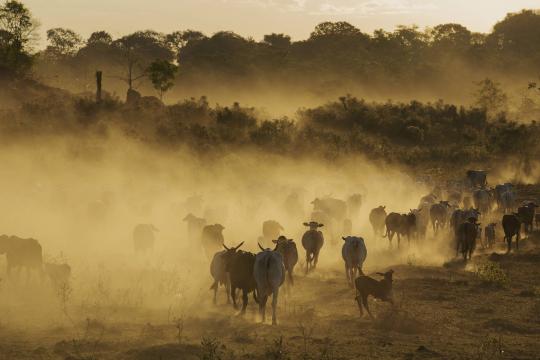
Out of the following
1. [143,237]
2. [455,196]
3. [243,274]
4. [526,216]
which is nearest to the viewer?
[243,274]

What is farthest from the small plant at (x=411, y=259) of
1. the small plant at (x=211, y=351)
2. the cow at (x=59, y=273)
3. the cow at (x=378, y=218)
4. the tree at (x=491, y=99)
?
the tree at (x=491, y=99)

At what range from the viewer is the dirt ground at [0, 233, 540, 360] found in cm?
1255

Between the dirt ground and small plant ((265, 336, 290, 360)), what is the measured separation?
0.02m

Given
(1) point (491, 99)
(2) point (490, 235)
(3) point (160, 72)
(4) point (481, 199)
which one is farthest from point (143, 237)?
(1) point (491, 99)

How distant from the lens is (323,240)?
22.9 m

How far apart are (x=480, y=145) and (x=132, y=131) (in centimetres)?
3318

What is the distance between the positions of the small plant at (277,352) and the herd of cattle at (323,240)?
95.9 inches

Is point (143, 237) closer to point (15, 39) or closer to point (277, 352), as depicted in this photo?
point (277, 352)

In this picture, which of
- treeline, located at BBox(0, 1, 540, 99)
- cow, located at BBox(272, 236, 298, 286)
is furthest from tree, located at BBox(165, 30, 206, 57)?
cow, located at BBox(272, 236, 298, 286)

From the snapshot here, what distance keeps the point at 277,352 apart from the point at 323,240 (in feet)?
36.5

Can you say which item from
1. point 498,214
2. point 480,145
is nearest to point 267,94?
point 480,145

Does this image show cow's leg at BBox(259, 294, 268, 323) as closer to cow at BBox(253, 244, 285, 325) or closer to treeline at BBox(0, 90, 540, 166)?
cow at BBox(253, 244, 285, 325)

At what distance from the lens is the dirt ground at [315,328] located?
12.6 m

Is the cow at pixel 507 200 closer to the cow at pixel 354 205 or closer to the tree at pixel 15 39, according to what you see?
the cow at pixel 354 205
